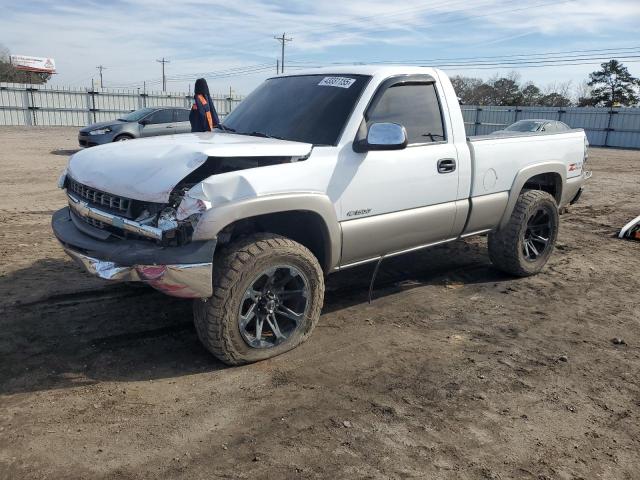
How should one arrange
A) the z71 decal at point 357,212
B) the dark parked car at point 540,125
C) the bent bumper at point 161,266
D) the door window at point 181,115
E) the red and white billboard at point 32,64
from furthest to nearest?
the red and white billboard at point 32,64, the dark parked car at point 540,125, the door window at point 181,115, the z71 decal at point 357,212, the bent bumper at point 161,266

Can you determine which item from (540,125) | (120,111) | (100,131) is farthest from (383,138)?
(120,111)

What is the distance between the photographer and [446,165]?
454cm

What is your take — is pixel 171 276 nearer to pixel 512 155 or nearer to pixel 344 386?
pixel 344 386

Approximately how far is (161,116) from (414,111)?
43.6ft

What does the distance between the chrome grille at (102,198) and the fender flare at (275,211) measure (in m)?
0.57

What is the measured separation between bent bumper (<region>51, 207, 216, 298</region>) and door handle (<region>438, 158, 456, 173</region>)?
7.14ft

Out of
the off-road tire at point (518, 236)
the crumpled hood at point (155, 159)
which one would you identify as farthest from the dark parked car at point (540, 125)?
the crumpled hood at point (155, 159)

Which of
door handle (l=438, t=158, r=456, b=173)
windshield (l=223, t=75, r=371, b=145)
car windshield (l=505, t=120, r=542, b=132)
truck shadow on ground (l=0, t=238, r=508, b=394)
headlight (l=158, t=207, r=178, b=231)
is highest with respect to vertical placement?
windshield (l=223, t=75, r=371, b=145)

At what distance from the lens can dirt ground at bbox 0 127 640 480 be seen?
2.72 m

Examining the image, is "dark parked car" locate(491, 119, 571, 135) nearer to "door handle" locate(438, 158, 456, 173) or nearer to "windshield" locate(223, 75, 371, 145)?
"door handle" locate(438, 158, 456, 173)

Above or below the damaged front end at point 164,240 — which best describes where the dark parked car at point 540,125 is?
above

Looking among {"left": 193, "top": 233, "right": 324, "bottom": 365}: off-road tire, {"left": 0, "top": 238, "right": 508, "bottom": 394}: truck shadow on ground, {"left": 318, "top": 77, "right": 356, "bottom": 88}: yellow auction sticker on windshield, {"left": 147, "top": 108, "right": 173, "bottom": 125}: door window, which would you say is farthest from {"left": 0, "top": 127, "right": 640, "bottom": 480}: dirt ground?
{"left": 147, "top": 108, "right": 173, "bottom": 125}: door window

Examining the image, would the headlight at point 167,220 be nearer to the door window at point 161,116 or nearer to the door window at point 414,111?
the door window at point 414,111

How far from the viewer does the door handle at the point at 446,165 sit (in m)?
4.49
